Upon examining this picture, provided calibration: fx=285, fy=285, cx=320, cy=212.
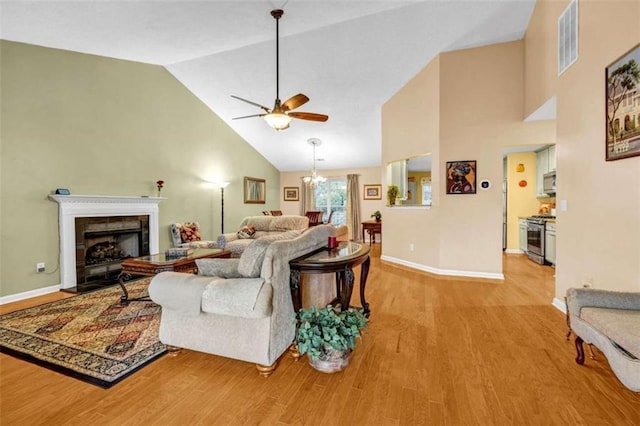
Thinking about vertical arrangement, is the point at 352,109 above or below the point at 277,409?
above

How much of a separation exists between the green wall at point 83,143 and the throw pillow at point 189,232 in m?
0.29

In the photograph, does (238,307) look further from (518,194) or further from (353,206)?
(353,206)

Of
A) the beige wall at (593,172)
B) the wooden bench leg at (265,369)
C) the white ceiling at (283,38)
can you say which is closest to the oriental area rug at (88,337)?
the wooden bench leg at (265,369)

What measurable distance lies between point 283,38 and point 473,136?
11.2 feet

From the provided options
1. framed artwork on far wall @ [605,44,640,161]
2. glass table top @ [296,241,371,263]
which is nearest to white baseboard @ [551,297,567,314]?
framed artwork on far wall @ [605,44,640,161]

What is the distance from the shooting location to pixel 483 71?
4.55 metres

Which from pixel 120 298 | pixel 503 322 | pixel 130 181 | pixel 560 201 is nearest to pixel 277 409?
pixel 503 322

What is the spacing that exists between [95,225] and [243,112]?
379 centimetres

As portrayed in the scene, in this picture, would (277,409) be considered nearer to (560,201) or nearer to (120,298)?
(120,298)

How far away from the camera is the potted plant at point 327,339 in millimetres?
1930

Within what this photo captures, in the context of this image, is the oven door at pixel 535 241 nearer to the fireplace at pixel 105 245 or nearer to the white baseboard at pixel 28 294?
the fireplace at pixel 105 245

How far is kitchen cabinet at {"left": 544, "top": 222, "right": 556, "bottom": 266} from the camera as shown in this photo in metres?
5.01

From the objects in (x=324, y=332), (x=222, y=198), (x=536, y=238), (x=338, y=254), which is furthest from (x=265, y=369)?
(x=536, y=238)

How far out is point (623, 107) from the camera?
2293mm
